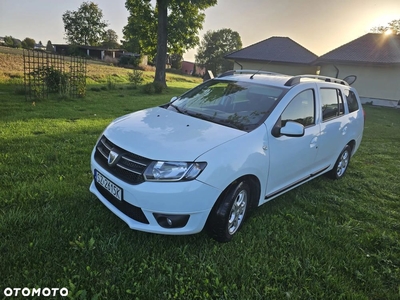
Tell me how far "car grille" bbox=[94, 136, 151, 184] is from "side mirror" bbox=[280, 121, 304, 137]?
1516 millimetres

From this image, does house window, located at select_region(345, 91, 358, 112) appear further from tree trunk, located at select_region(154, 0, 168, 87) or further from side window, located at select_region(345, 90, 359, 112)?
tree trunk, located at select_region(154, 0, 168, 87)

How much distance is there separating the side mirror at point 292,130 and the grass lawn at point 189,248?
1050 millimetres

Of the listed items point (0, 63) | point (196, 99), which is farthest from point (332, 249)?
point (0, 63)

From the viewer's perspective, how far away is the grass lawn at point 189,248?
2197 millimetres

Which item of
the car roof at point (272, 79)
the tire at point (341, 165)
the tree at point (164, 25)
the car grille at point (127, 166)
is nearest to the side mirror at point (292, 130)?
the car roof at point (272, 79)

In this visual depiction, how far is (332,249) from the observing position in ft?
9.42

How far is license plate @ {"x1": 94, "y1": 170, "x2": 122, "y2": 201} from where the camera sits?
2.55 m

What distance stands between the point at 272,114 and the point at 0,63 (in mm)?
20427

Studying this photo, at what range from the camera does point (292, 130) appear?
298 centimetres

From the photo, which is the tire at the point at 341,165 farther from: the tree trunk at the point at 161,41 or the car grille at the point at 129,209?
the tree trunk at the point at 161,41

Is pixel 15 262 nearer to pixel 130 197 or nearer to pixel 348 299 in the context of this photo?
pixel 130 197

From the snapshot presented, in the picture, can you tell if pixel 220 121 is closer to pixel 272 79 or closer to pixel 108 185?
pixel 272 79

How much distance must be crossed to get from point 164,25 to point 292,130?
19300mm

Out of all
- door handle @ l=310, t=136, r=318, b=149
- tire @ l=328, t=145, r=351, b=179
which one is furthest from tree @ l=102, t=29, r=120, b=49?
door handle @ l=310, t=136, r=318, b=149
